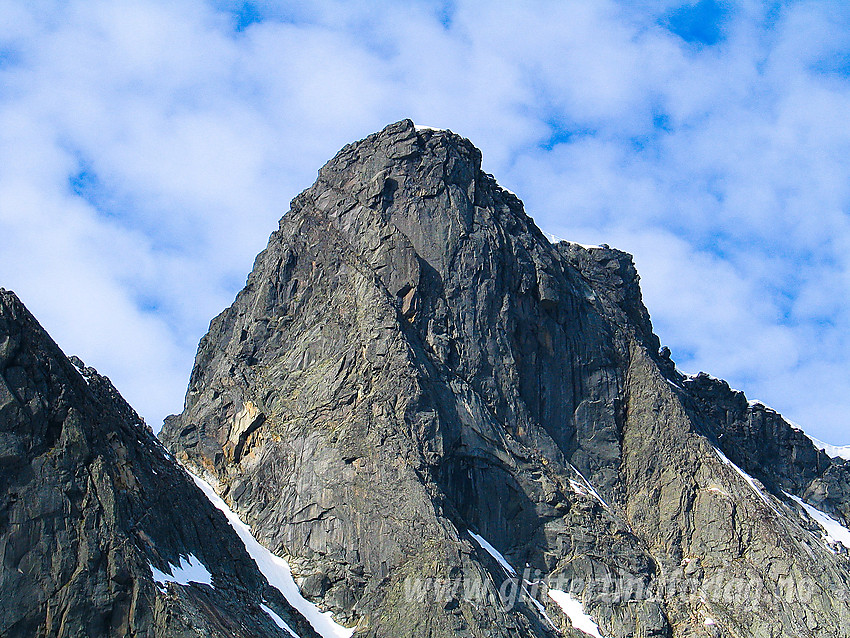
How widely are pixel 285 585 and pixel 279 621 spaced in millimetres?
7507

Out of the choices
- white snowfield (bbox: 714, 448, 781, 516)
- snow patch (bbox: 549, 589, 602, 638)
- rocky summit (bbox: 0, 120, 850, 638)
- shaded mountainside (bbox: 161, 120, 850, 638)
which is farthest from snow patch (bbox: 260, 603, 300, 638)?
white snowfield (bbox: 714, 448, 781, 516)

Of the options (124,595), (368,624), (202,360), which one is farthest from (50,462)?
(202,360)

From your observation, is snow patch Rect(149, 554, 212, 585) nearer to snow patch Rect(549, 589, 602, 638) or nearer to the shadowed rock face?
the shadowed rock face

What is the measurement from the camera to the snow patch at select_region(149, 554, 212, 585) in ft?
143

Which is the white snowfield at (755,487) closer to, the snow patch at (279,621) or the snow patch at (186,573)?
the snow patch at (279,621)

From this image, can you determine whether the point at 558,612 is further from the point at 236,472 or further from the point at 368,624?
the point at 236,472

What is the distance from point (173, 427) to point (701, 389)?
183ft

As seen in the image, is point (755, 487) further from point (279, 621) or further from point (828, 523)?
point (279, 621)

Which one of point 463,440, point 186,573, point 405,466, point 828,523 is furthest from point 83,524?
point 828,523

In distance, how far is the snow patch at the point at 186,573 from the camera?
43.5 meters

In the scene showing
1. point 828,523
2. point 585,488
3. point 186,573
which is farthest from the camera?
point 828,523

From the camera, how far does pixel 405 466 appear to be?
62.0m

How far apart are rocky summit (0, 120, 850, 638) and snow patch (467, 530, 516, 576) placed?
402mm

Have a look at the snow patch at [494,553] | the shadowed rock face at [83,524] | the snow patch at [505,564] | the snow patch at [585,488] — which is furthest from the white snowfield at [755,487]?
the shadowed rock face at [83,524]
